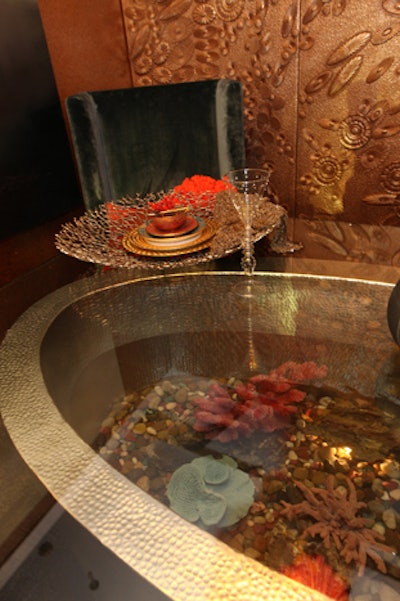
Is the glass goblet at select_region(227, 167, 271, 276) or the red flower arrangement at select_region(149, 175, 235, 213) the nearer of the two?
the glass goblet at select_region(227, 167, 271, 276)

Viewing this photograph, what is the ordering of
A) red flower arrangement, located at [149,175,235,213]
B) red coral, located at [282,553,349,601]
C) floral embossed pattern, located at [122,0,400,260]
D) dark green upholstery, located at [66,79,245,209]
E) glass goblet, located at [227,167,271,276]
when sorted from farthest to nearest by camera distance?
1. floral embossed pattern, located at [122,0,400,260]
2. dark green upholstery, located at [66,79,245,209]
3. red flower arrangement, located at [149,175,235,213]
4. glass goblet, located at [227,167,271,276]
5. red coral, located at [282,553,349,601]

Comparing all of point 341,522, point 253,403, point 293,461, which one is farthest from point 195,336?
point 341,522

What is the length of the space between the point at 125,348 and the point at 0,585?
43 centimetres

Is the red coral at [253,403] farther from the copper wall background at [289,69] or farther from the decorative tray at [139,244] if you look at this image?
the copper wall background at [289,69]

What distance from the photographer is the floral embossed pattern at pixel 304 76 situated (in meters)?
1.79

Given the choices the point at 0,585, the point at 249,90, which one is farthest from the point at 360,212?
the point at 0,585

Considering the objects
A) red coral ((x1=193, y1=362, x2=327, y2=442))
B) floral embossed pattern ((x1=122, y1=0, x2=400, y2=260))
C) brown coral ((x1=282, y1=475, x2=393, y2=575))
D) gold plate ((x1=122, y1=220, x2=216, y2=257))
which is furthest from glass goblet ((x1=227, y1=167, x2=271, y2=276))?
floral embossed pattern ((x1=122, y1=0, x2=400, y2=260))

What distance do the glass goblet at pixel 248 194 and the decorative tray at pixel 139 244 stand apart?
36 mm

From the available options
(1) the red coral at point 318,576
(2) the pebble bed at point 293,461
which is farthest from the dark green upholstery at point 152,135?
(1) the red coral at point 318,576

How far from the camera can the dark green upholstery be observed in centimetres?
159

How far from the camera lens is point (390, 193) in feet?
6.55

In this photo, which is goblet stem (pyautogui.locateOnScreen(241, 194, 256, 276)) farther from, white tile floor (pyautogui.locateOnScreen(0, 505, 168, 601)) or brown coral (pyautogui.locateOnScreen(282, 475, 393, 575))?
white tile floor (pyautogui.locateOnScreen(0, 505, 168, 601))

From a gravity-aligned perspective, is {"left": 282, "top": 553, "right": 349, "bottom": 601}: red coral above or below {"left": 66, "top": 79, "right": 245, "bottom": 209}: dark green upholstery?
below

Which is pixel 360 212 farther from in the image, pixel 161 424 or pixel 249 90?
pixel 161 424
